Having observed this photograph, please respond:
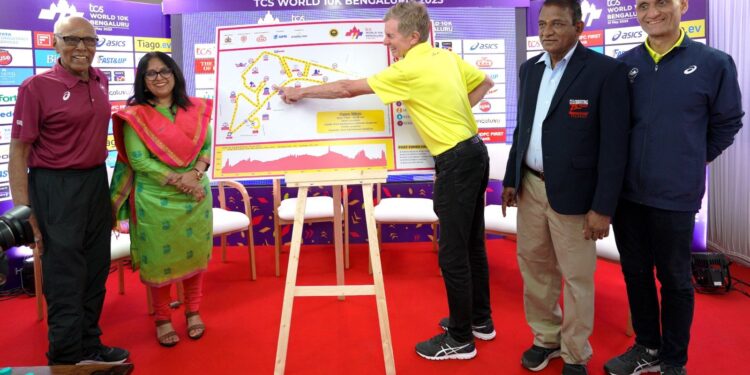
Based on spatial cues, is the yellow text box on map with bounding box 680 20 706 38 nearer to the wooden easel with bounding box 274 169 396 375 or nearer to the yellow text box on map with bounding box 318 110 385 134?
the yellow text box on map with bounding box 318 110 385 134

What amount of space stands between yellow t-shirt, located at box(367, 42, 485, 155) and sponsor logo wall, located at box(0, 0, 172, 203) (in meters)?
2.26

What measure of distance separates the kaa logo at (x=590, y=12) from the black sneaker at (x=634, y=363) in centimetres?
289

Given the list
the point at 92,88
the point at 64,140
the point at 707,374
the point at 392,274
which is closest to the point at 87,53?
the point at 92,88

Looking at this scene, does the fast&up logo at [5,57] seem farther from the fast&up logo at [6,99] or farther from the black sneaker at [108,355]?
the black sneaker at [108,355]

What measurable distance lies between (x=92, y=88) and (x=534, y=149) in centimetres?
205

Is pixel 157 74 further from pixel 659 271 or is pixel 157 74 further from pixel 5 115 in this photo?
pixel 659 271

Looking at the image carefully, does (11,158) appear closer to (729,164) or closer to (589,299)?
(589,299)

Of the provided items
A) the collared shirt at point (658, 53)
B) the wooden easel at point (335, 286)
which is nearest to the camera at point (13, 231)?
the wooden easel at point (335, 286)

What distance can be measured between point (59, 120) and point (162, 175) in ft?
1.68

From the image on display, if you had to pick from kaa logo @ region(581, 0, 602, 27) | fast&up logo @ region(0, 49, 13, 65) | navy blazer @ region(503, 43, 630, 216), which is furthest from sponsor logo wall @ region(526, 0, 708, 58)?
fast&up logo @ region(0, 49, 13, 65)

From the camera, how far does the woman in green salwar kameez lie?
251 centimetres

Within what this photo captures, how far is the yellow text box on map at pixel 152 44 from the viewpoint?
4.21 meters

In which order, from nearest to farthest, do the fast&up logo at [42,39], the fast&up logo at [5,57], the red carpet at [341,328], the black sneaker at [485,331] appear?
the red carpet at [341,328] → the black sneaker at [485,331] → the fast&up logo at [5,57] → the fast&up logo at [42,39]

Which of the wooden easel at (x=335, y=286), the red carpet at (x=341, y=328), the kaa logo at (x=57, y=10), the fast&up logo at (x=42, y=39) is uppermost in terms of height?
the kaa logo at (x=57, y=10)
